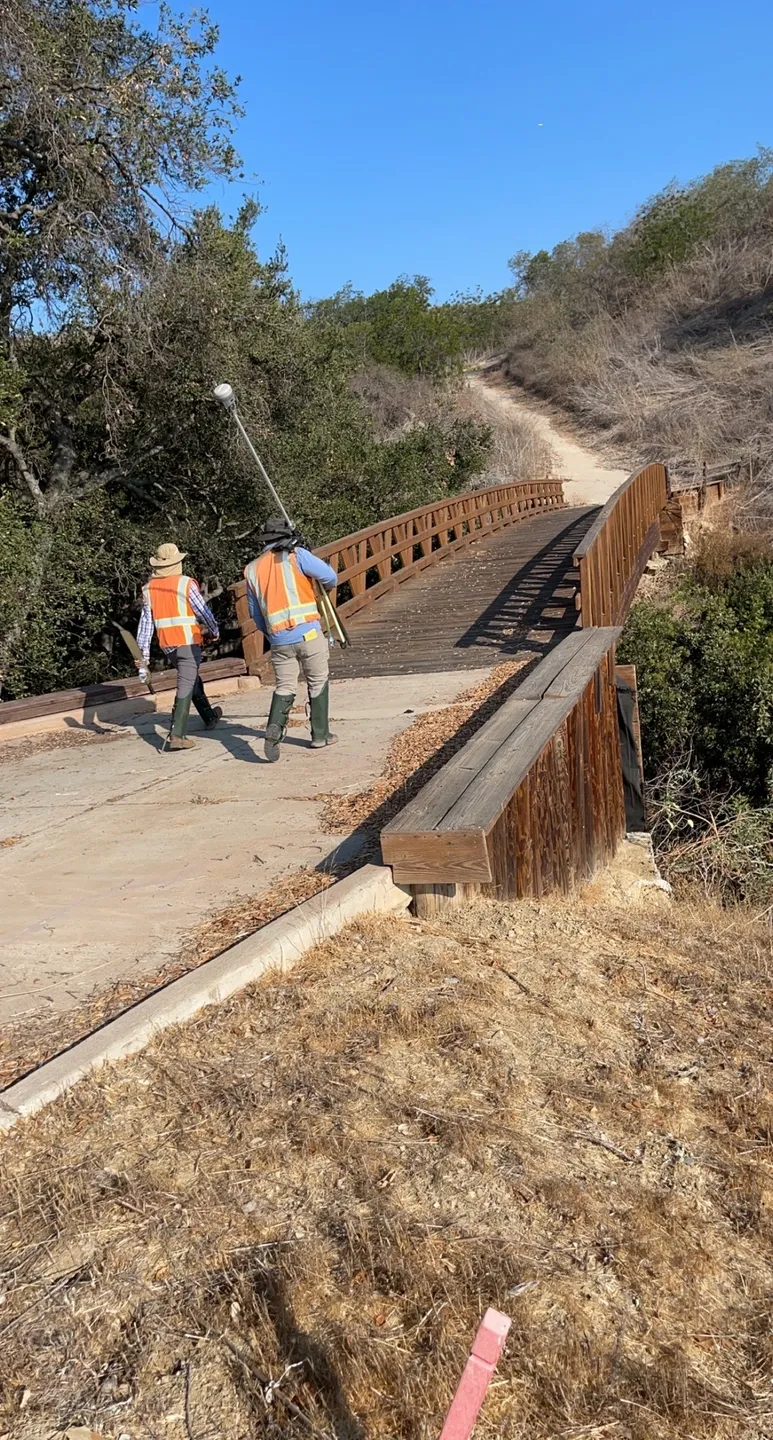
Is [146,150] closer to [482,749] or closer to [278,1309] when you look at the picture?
[482,749]

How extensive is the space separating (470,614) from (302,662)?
6741 mm

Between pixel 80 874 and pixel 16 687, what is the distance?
33.2 ft

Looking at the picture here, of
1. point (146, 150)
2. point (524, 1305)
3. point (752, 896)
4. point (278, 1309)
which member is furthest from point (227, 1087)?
point (146, 150)

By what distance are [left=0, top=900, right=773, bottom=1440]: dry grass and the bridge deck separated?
7750mm

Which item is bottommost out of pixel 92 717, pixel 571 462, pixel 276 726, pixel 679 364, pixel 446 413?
pixel 92 717

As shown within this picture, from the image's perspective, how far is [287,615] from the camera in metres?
7.90

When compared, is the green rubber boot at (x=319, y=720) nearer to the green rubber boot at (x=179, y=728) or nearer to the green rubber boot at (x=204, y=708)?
the green rubber boot at (x=179, y=728)

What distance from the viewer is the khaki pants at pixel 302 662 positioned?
314 inches

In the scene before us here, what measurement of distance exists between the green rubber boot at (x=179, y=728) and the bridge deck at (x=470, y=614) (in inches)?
132

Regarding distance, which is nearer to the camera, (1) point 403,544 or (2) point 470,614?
(2) point 470,614

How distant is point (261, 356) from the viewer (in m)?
17.3

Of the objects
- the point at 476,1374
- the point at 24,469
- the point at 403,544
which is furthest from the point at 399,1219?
the point at 403,544

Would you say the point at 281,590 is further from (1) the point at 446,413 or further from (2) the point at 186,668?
(1) the point at 446,413

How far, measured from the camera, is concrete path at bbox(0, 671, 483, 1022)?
4.58 m
